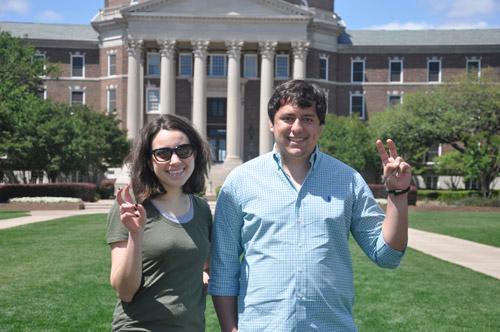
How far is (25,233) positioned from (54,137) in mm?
20396

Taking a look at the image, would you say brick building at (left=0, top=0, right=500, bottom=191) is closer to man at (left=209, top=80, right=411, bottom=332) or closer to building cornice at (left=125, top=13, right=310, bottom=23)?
building cornice at (left=125, top=13, right=310, bottom=23)

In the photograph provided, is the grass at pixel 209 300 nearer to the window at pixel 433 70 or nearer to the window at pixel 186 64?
the window at pixel 186 64

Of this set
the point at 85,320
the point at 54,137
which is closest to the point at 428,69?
the point at 54,137

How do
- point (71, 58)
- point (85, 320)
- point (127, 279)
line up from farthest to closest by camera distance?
point (71, 58), point (85, 320), point (127, 279)

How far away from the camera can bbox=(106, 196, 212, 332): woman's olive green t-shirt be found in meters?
4.12

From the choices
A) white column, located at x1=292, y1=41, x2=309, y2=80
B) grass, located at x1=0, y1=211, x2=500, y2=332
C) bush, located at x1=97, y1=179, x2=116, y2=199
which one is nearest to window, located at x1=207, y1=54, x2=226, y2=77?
white column, located at x1=292, y1=41, x2=309, y2=80

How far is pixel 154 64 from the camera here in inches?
2329

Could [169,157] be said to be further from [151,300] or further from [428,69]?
[428,69]

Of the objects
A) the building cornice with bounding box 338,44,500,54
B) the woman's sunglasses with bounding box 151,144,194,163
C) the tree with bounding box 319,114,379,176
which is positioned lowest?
the tree with bounding box 319,114,379,176

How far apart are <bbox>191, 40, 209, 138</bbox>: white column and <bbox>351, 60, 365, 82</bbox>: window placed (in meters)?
15.4

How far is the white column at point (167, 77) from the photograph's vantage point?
55.0 metres

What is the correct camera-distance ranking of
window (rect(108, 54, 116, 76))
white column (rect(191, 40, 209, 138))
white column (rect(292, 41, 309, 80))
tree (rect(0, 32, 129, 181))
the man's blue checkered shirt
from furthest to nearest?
window (rect(108, 54, 116, 76))
white column (rect(292, 41, 309, 80))
white column (rect(191, 40, 209, 138))
tree (rect(0, 32, 129, 181))
the man's blue checkered shirt

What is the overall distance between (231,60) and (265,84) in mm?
3432

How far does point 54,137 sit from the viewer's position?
39.1 m
